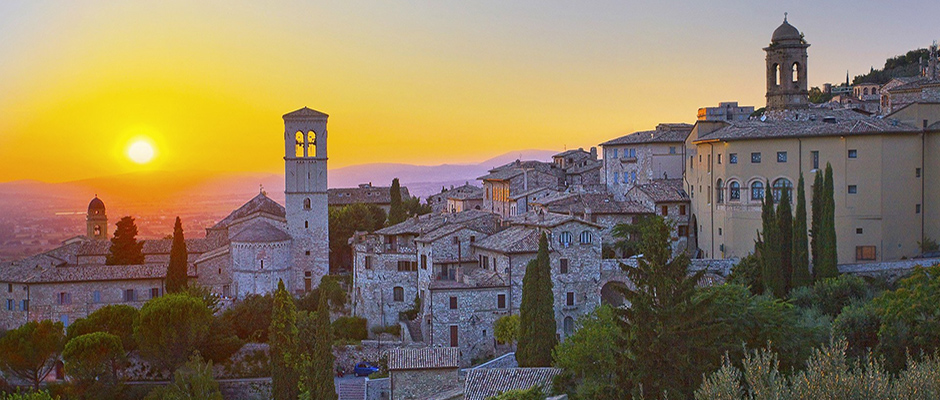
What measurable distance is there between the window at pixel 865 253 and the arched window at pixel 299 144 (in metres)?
29.3

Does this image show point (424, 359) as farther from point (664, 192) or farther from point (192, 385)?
point (664, 192)

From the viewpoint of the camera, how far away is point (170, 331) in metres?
38.8

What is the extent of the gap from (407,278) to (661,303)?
61.4 feet

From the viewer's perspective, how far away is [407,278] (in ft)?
133

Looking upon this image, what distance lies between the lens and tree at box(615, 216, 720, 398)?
2239 cm

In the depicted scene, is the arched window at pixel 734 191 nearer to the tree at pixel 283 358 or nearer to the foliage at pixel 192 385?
the tree at pixel 283 358

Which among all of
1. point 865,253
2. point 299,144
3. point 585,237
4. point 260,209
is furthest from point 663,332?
point 260,209

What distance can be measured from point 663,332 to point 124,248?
1460 inches

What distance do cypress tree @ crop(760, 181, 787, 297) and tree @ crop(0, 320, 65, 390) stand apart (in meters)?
29.4

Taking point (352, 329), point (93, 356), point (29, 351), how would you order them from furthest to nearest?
point (352, 329), point (29, 351), point (93, 356)

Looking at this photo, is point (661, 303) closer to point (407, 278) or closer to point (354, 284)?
point (407, 278)

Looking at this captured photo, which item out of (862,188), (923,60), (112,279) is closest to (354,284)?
(112,279)

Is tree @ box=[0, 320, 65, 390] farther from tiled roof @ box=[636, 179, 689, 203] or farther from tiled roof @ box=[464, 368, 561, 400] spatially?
tiled roof @ box=[636, 179, 689, 203]

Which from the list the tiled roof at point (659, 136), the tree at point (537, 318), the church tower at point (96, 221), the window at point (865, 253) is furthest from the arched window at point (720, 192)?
the church tower at point (96, 221)
